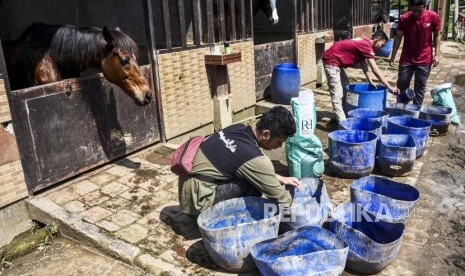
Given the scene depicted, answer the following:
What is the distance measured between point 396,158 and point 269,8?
4.68 meters

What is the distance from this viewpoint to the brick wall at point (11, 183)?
370 centimetres

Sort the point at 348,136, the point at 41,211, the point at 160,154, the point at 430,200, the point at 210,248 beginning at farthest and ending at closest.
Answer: the point at 160,154 → the point at 348,136 → the point at 430,200 → the point at 41,211 → the point at 210,248

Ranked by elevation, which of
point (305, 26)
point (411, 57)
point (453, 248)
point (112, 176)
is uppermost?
point (305, 26)

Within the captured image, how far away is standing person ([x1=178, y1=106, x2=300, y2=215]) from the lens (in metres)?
3.05

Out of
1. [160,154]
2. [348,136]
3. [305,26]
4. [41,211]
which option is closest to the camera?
[41,211]

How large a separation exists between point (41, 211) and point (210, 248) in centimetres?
192

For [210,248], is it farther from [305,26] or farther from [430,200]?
[305,26]

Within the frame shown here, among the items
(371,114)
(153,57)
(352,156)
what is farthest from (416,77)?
(153,57)

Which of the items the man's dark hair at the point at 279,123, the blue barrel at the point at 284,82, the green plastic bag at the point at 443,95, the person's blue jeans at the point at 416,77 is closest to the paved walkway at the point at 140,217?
the man's dark hair at the point at 279,123

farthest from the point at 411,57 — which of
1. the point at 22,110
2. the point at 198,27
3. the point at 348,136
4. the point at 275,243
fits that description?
the point at 22,110

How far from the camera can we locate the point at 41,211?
3861 mm

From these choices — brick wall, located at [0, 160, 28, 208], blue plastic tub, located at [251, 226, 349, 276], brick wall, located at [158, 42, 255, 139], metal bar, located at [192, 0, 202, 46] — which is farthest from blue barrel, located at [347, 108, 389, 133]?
brick wall, located at [0, 160, 28, 208]

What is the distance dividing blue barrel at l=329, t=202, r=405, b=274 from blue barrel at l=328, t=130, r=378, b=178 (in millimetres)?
1309

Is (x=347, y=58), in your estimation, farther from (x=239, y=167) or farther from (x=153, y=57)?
(x=239, y=167)
